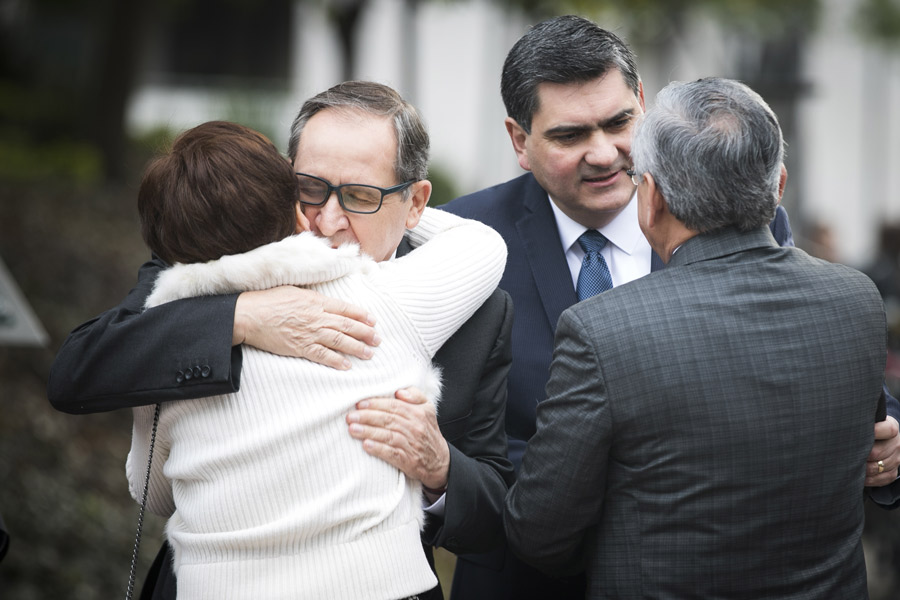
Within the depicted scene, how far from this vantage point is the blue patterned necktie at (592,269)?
9.48 feet

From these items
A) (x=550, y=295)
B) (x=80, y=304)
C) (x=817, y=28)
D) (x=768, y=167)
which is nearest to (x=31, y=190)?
(x=80, y=304)

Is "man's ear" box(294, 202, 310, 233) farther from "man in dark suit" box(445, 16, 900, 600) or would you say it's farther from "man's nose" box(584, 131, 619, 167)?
"man's nose" box(584, 131, 619, 167)

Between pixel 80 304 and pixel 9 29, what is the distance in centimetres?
1149

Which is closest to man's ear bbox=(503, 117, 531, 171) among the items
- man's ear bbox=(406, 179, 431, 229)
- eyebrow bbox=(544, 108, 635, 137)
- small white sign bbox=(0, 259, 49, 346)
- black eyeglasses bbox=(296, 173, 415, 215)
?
eyebrow bbox=(544, 108, 635, 137)

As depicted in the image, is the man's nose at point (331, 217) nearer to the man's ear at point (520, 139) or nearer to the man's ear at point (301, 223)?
the man's ear at point (301, 223)

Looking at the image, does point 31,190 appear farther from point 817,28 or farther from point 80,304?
point 817,28

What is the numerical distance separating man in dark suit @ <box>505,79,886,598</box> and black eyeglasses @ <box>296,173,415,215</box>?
51 centimetres

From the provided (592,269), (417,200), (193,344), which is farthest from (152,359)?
(592,269)

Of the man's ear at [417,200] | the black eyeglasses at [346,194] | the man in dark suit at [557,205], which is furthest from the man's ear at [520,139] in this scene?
the black eyeglasses at [346,194]

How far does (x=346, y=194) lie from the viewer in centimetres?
232

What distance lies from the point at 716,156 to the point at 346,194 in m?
0.81

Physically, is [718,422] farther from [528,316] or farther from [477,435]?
[528,316]

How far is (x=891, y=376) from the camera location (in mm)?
7363

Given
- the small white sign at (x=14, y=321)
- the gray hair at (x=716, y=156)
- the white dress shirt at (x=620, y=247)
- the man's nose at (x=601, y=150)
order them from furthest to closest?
1. the small white sign at (x=14, y=321)
2. the white dress shirt at (x=620, y=247)
3. the man's nose at (x=601, y=150)
4. the gray hair at (x=716, y=156)
